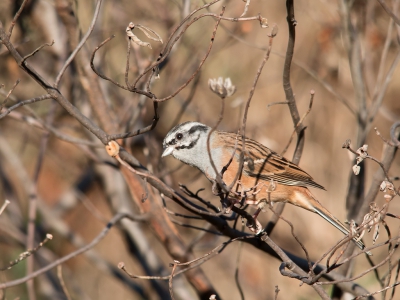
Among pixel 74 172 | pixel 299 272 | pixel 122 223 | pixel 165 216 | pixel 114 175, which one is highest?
pixel 74 172

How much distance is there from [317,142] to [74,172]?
3.42 m

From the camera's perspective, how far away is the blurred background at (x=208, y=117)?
551 cm

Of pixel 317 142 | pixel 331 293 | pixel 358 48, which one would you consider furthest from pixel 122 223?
pixel 317 142

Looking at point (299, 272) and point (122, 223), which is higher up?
point (122, 223)

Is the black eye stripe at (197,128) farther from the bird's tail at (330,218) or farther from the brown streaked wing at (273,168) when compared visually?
the bird's tail at (330,218)

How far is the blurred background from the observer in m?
5.51

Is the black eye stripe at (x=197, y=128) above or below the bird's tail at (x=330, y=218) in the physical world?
above

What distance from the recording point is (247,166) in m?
3.74

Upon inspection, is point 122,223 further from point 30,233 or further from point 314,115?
point 314,115

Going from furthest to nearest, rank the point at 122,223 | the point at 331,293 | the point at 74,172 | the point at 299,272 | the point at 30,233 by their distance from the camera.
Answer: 1. the point at 74,172
2. the point at 122,223
3. the point at 30,233
4. the point at 331,293
5. the point at 299,272

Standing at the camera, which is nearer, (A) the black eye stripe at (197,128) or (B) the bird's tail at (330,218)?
(B) the bird's tail at (330,218)

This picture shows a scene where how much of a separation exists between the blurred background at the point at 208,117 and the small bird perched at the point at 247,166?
1.62 m

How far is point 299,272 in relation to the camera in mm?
2555

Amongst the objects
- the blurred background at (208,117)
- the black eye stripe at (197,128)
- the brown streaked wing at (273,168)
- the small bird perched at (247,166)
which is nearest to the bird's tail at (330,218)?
the small bird perched at (247,166)
